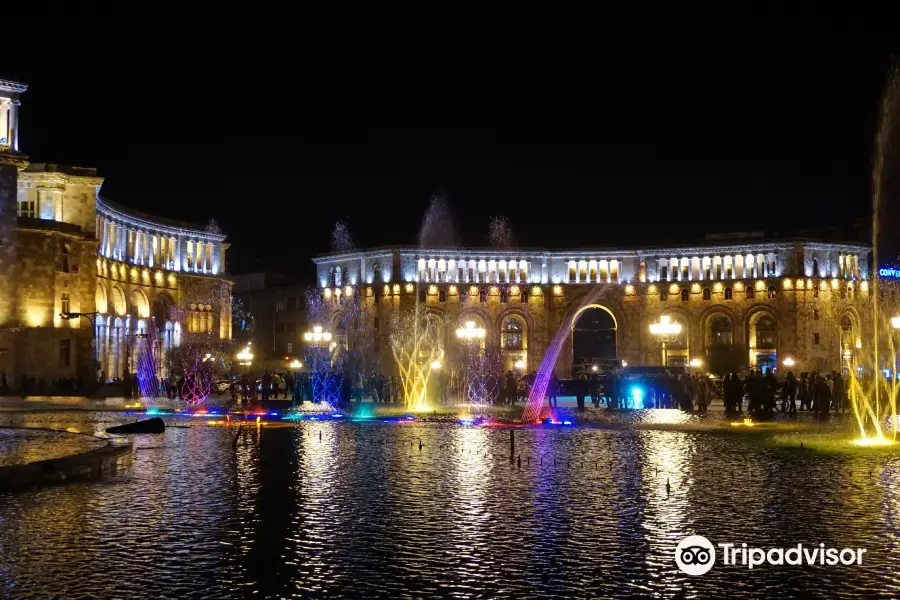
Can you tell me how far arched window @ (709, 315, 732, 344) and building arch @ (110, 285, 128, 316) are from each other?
45.1m

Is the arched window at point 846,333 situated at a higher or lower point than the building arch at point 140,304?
lower

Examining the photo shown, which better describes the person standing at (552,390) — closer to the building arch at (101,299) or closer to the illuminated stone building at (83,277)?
the illuminated stone building at (83,277)

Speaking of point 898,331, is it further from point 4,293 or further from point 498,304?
point 4,293

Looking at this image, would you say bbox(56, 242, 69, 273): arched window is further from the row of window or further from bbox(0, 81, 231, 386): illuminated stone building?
the row of window

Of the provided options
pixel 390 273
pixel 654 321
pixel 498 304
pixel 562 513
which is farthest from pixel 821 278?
pixel 562 513

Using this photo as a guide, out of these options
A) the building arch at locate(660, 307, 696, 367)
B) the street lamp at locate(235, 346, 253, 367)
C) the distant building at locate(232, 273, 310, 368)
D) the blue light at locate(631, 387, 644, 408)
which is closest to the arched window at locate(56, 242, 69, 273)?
the street lamp at locate(235, 346, 253, 367)

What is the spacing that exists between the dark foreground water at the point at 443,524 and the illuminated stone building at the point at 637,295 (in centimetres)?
6753

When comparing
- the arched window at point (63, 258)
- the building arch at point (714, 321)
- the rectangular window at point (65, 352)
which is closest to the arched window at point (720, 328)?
the building arch at point (714, 321)

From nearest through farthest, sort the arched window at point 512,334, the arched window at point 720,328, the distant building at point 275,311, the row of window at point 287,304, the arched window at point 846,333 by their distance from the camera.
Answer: the arched window at point 846,333 → the arched window at point 720,328 → the arched window at point 512,334 → the distant building at point 275,311 → the row of window at point 287,304

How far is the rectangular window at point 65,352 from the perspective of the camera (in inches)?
2194

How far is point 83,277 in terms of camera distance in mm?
60438

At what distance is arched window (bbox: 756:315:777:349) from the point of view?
85.7 m

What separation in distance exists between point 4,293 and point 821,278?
61.3 meters

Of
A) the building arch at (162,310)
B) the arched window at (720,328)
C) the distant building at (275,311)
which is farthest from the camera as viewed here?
the distant building at (275,311)
